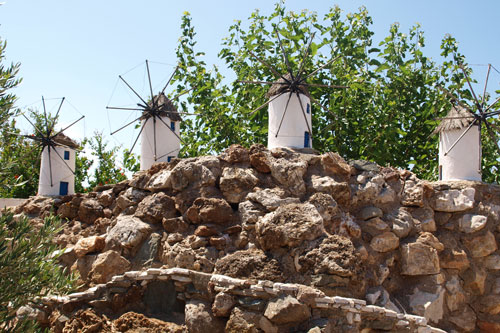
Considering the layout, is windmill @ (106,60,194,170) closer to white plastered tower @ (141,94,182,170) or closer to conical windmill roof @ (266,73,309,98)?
white plastered tower @ (141,94,182,170)

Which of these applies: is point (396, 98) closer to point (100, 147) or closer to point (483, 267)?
point (483, 267)

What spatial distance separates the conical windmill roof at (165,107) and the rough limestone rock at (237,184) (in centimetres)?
495

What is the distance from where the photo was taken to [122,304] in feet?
31.4

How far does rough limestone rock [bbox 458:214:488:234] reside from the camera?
1216 centimetres

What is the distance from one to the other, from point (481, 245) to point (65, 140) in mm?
13488

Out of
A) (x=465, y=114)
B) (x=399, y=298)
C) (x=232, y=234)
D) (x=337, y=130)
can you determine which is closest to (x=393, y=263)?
(x=399, y=298)

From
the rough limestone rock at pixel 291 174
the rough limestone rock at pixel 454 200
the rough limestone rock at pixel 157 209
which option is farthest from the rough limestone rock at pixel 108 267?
the rough limestone rock at pixel 454 200

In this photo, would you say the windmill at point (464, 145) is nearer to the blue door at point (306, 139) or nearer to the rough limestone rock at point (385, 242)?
the rough limestone rock at point (385, 242)

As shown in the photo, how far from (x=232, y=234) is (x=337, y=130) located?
8184mm

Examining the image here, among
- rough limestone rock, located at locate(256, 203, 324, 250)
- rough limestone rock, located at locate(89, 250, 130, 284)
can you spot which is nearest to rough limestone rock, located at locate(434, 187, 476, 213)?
rough limestone rock, located at locate(256, 203, 324, 250)

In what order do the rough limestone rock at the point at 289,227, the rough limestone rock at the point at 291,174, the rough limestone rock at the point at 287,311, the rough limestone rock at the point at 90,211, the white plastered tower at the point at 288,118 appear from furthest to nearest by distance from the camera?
1. the rough limestone rock at the point at 90,211
2. the white plastered tower at the point at 288,118
3. the rough limestone rock at the point at 291,174
4. the rough limestone rock at the point at 289,227
5. the rough limestone rock at the point at 287,311

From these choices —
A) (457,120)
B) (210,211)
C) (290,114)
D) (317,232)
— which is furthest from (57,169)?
(457,120)

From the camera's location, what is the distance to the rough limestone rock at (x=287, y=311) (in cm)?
852

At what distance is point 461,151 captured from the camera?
43.4 ft
